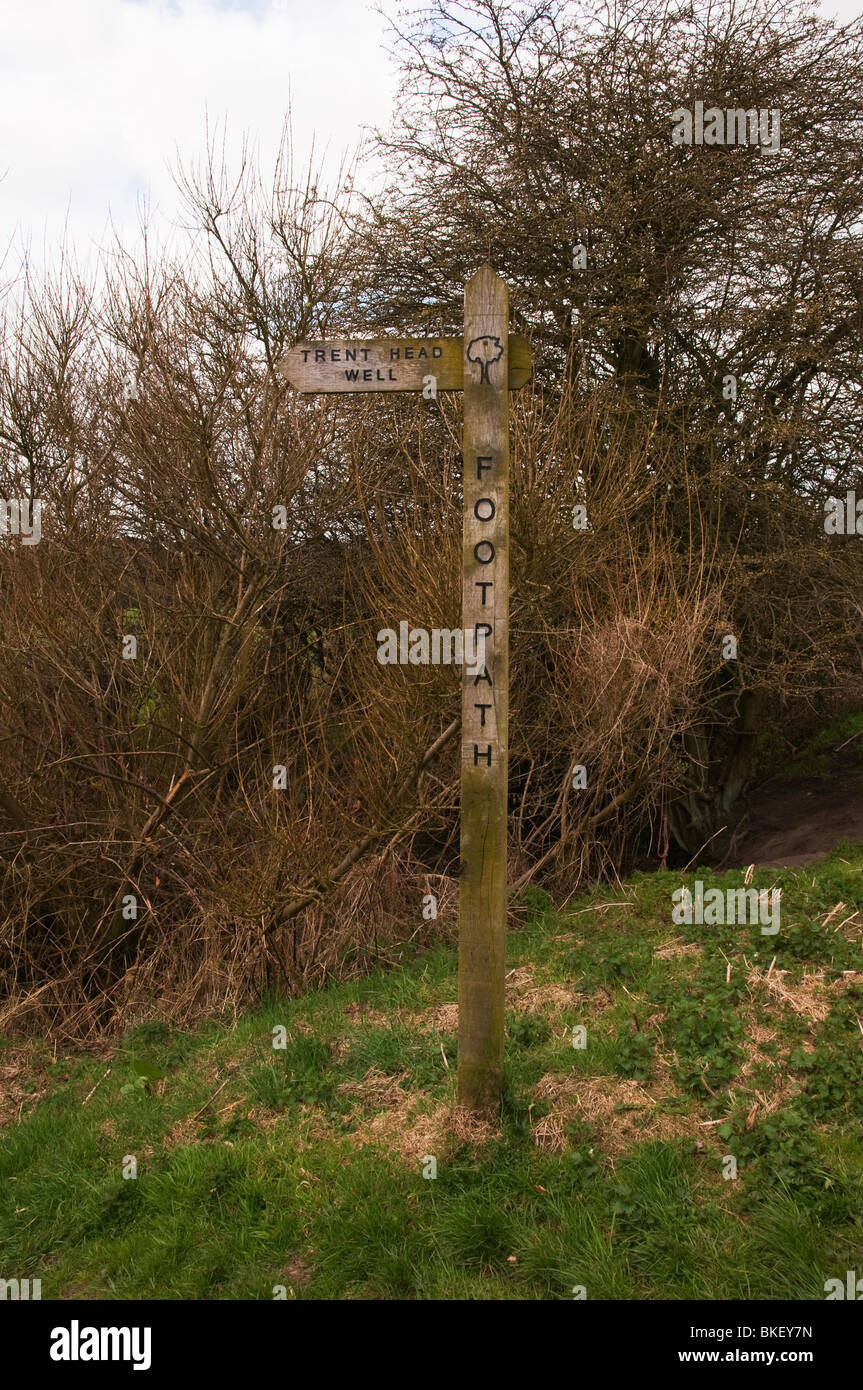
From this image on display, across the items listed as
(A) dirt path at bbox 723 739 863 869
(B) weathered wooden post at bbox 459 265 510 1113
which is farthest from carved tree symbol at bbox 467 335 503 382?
(A) dirt path at bbox 723 739 863 869

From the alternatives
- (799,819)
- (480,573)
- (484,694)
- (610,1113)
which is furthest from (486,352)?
(799,819)

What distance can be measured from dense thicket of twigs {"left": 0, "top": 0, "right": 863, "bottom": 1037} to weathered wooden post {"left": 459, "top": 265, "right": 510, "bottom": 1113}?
1.55 meters

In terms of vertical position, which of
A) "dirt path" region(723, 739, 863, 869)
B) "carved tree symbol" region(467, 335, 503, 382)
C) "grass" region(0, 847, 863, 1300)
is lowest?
"grass" region(0, 847, 863, 1300)

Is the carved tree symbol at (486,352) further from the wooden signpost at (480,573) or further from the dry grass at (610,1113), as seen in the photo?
the dry grass at (610,1113)

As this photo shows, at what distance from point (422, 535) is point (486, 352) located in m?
2.14

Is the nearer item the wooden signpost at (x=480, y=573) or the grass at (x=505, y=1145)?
the grass at (x=505, y=1145)

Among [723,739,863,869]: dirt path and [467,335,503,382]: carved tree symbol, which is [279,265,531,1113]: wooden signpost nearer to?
[467,335,503,382]: carved tree symbol

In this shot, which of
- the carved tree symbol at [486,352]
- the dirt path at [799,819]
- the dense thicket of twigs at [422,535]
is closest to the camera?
the carved tree symbol at [486,352]

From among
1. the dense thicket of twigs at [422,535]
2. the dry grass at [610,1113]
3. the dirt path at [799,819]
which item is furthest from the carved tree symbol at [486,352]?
the dirt path at [799,819]

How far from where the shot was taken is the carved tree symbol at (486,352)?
151 inches

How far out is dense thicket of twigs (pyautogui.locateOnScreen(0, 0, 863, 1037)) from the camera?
6.36 metres

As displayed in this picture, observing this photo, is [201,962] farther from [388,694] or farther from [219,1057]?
[388,694]

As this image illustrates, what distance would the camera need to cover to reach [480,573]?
3.87m

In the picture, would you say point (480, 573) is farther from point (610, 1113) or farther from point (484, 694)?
point (610, 1113)
